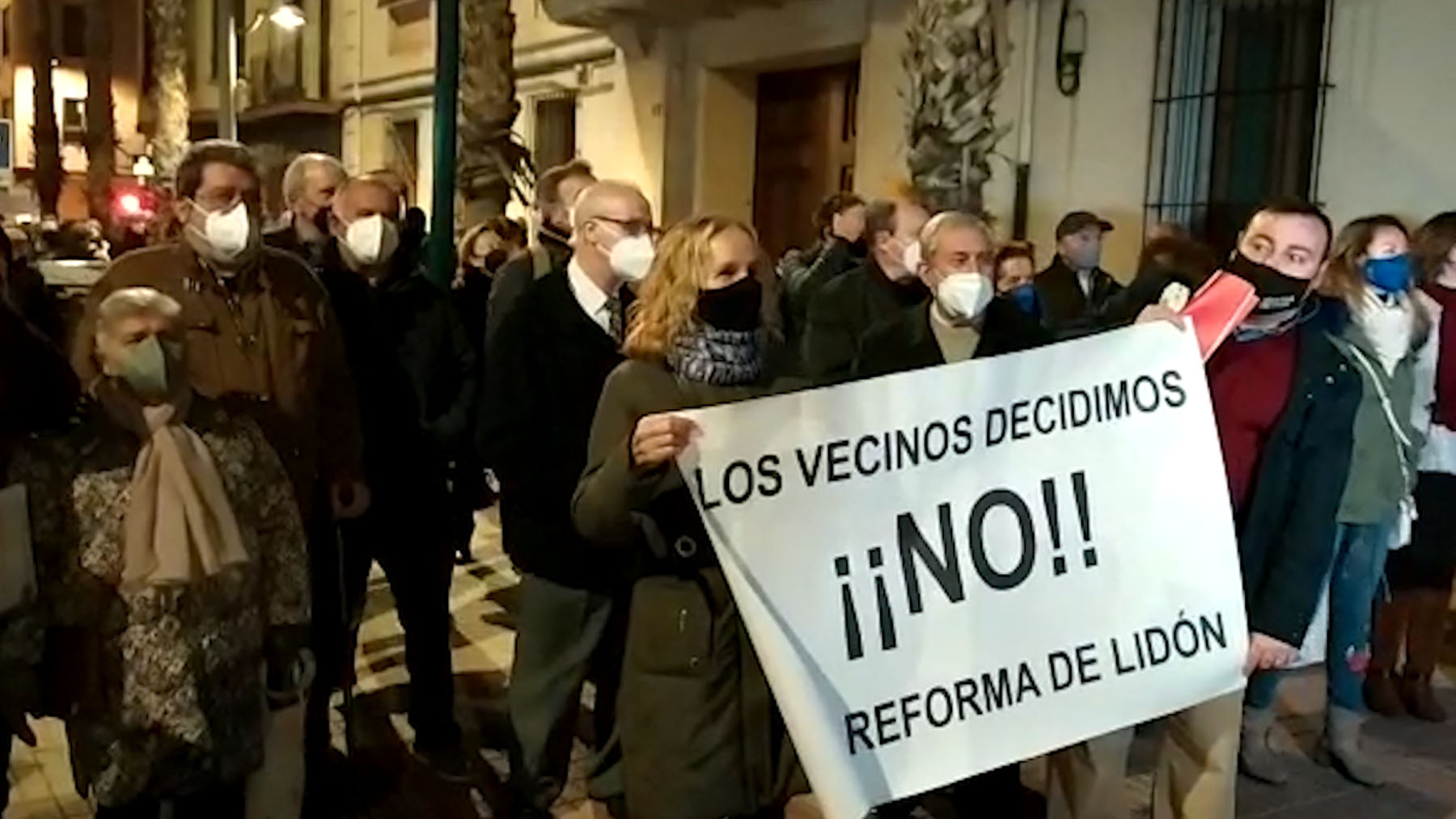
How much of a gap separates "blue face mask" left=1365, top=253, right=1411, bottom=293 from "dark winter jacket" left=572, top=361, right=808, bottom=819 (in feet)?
8.64

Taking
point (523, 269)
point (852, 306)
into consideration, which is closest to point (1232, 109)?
point (852, 306)

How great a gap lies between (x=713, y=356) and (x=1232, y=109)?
7139 millimetres

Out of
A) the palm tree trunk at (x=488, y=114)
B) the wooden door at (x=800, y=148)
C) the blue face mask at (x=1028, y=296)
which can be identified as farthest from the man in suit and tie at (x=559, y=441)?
the wooden door at (x=800, y=148)

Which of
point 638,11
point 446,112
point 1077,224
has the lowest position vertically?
point 1077,224

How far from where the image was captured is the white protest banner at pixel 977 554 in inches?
122

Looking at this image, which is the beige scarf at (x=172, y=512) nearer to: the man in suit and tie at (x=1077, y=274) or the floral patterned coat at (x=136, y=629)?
the floral patterned coat at (x=136, y=629)

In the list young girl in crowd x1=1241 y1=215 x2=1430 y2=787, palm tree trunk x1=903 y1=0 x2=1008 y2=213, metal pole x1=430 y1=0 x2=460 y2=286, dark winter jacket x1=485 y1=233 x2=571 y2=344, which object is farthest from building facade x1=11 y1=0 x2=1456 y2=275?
young girl in crowd x1=1241 y1=215 x2=1430 y2=787

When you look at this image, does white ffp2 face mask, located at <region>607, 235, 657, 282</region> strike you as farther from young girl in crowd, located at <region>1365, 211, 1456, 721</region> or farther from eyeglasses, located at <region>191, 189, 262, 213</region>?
young girl in crowd, located at <region>1365, 211, 1456, 721</region>

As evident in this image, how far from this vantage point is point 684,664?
3254 millimetres

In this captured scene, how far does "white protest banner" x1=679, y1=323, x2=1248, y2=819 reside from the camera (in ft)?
10.2

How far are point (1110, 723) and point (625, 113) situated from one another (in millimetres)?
12282

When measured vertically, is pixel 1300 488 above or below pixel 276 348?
below

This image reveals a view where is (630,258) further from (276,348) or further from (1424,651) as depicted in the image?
(1424,651)

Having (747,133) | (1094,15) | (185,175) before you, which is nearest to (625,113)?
(747,133)
